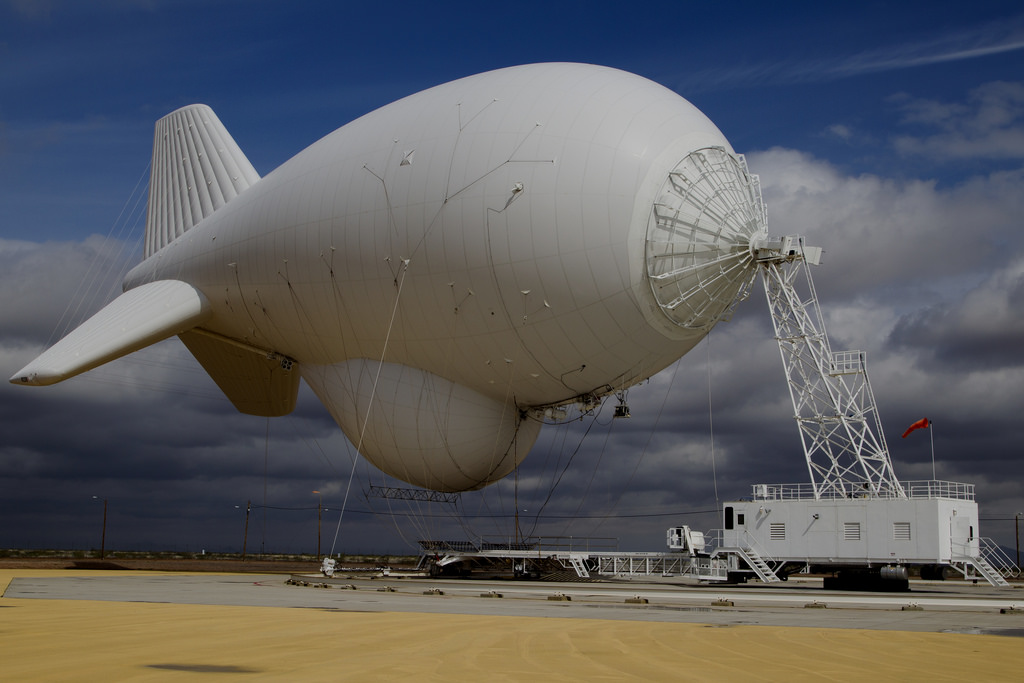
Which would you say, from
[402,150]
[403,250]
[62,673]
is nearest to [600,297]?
[403,250]

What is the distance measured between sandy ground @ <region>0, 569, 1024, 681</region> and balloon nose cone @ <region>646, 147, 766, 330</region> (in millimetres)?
12732

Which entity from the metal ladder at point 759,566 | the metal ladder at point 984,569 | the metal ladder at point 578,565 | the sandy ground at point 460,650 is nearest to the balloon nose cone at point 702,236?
the metal ladder at point 759,566

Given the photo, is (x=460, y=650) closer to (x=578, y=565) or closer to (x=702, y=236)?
(x=702, y=236)

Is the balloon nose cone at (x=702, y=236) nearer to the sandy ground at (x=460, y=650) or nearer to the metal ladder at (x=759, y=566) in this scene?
the metal ladder at (x=759, y=566)

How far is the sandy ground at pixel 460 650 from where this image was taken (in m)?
8.54

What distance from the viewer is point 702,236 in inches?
1010

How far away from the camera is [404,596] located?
2200 cm

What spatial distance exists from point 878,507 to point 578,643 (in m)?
20.0

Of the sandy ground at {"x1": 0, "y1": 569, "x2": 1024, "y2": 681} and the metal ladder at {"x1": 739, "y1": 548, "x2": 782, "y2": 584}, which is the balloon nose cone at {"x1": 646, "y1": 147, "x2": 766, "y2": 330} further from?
the sandy ground at {"x1": 0, "y1": 569, "x2": 1024, "y2": 681}

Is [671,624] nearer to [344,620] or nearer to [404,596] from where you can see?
[344,620]

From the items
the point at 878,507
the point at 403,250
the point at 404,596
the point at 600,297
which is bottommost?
the point at 404,596

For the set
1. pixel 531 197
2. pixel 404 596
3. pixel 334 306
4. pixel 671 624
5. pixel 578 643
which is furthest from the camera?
pixel 334 306

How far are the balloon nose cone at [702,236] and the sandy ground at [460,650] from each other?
12732 mm

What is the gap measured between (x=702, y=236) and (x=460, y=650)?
17684mm
